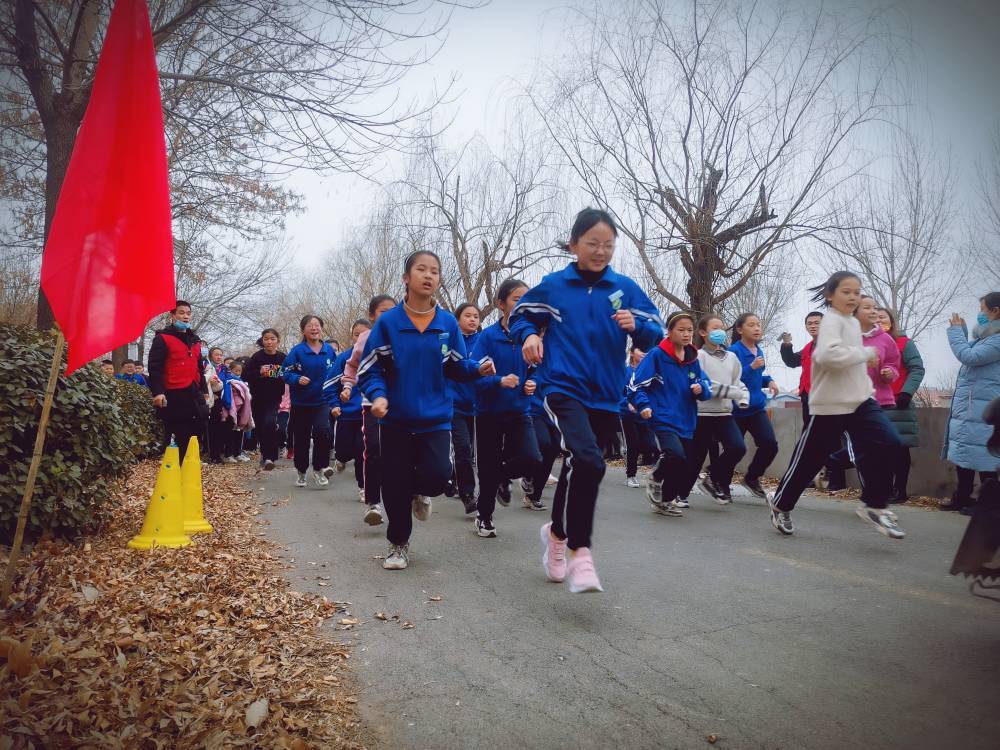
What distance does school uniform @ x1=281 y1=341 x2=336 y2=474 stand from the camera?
1048 cm

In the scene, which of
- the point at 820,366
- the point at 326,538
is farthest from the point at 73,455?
the point at 820,366

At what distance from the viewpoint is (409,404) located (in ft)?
17.6

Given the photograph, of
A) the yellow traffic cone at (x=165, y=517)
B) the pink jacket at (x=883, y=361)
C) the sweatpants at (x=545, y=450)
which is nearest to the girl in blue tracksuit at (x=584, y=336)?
the sweatpants at (x=545, y=450)

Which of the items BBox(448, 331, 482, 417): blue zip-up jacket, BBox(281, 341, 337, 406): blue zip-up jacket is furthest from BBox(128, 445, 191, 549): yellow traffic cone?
BBox(281, 341, 337, 406): blue zip-up jacket

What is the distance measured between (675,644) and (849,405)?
3.27 metres

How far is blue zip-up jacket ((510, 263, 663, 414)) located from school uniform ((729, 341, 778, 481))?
4648 millimetres

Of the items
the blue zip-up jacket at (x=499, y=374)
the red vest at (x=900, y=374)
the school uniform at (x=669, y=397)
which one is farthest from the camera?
the red vest at (x=900, y=374)

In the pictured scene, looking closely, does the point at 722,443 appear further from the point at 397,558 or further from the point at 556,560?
the point at 397,558

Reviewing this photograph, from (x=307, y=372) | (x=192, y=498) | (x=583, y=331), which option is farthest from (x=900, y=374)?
(x=192, y=498)

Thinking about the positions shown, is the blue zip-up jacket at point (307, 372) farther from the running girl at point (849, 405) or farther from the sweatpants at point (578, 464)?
the running girl at point (849, 405)

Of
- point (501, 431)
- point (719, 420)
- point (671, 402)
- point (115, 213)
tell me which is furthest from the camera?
point (719, 420)

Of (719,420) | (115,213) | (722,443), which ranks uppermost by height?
(115,213)

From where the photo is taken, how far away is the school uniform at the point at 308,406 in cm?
1048

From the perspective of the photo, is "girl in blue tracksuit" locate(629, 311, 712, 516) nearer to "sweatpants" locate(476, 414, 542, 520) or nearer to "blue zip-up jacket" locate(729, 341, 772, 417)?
"blue zip-up jacket" locate(729, 341, 772, 417)
